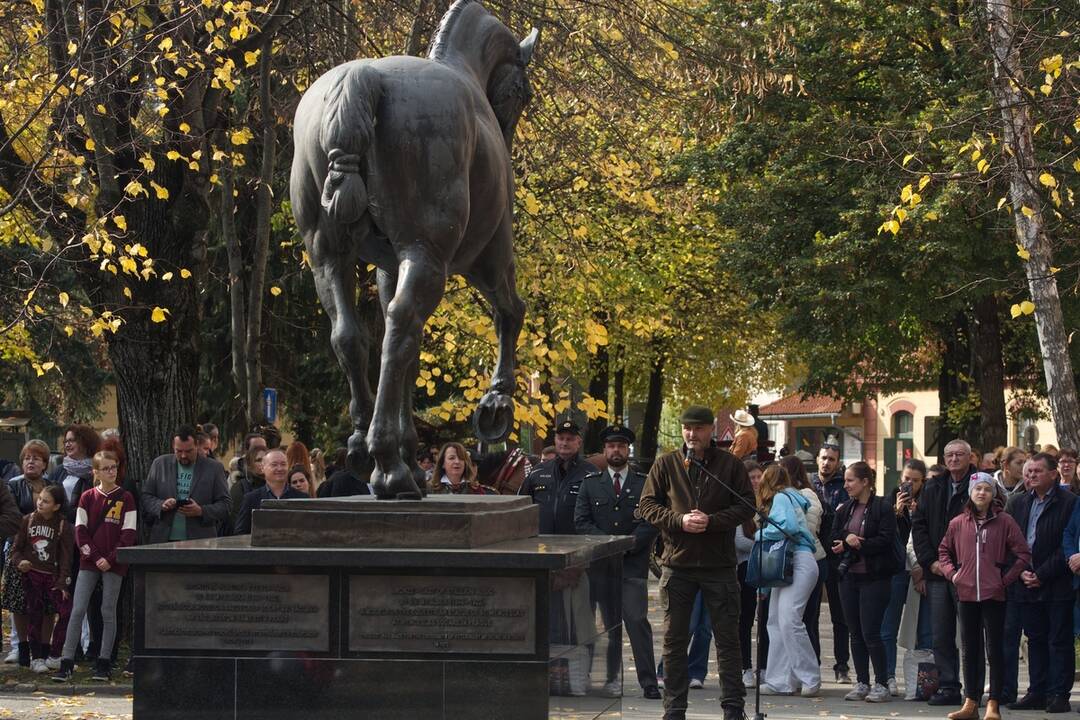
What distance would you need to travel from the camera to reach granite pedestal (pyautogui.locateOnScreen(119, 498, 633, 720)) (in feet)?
23.0

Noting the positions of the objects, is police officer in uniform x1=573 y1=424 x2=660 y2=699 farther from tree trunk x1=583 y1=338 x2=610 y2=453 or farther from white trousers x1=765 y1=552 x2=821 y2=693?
tree trunk x1=583 y1=338 x2=610 y2=453

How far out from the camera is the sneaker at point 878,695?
1329cm

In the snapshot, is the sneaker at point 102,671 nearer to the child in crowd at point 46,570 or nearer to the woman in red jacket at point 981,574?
the child in crowd at point 46,570

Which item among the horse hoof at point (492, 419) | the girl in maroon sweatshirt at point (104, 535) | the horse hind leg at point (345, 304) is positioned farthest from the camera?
the girl in maroon sweatshirt at point (104, 535)

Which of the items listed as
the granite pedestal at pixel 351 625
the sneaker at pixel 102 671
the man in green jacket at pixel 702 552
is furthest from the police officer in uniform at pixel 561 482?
the granite pedestal at pixel 351 625

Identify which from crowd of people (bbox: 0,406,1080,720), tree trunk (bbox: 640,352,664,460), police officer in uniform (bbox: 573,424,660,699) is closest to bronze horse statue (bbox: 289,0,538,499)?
crowd of people (bbox: 0,406,1080,720)

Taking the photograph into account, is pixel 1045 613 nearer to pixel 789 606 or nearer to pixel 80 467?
pixel 789 606

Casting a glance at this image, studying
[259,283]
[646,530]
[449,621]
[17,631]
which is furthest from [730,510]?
[259,283]

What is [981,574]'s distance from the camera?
12.3 meters

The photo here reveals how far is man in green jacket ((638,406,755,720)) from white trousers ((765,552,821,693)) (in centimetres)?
286

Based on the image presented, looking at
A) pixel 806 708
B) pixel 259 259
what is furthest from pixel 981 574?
pixel 259 259

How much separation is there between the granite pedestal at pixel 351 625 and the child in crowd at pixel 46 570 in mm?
7081

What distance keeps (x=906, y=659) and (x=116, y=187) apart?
8.11 m

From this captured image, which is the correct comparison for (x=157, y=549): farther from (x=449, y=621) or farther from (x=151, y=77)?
(x=151, y=77)
